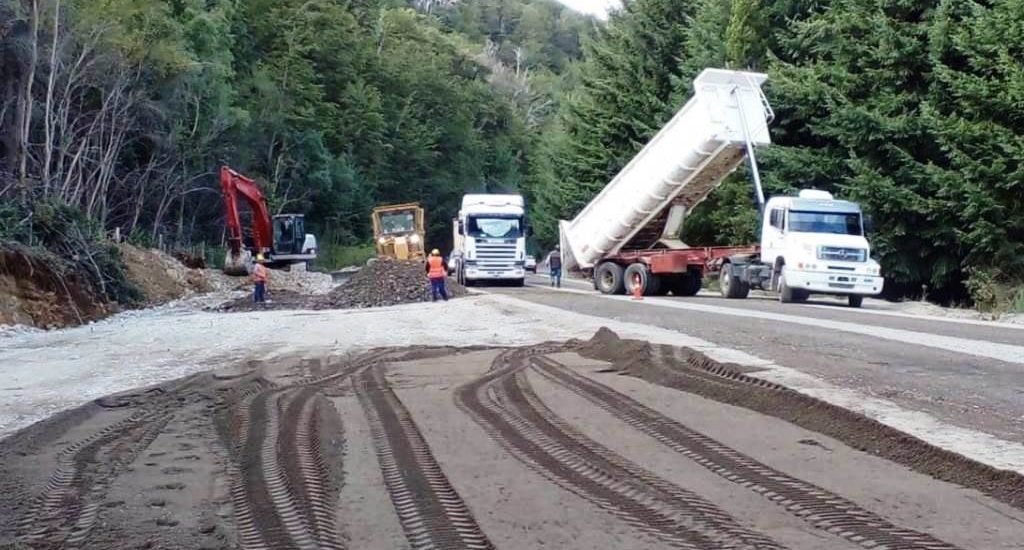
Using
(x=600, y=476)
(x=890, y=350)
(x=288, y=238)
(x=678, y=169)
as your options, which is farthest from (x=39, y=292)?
(x=288, y=238)

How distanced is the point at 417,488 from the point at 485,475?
604mm

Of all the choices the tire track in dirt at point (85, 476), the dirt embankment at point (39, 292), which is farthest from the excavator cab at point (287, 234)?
the tire track in dirt at point (85, 476)

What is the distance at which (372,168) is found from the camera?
286 ft

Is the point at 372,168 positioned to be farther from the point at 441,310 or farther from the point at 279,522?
the point at 279,522

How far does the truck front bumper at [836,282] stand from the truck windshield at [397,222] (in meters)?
27.9

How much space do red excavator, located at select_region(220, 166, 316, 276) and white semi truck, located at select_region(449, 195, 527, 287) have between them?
871 centimetres

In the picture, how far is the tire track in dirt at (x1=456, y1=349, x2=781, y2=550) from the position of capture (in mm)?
6133

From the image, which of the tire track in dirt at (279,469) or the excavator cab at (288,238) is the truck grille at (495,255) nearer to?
the excavator cab at (288,238)

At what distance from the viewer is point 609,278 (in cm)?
3559

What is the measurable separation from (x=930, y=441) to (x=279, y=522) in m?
5.01

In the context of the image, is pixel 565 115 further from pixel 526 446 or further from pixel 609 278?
pixel 526 446

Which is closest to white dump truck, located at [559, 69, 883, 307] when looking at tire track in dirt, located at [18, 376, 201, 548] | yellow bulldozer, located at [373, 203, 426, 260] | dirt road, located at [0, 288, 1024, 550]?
dirt road, located at [0, 288, 1024, 550]

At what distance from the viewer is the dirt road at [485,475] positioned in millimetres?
6250

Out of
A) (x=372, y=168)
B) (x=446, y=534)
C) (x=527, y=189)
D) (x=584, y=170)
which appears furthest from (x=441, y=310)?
(x=527, y=189)
